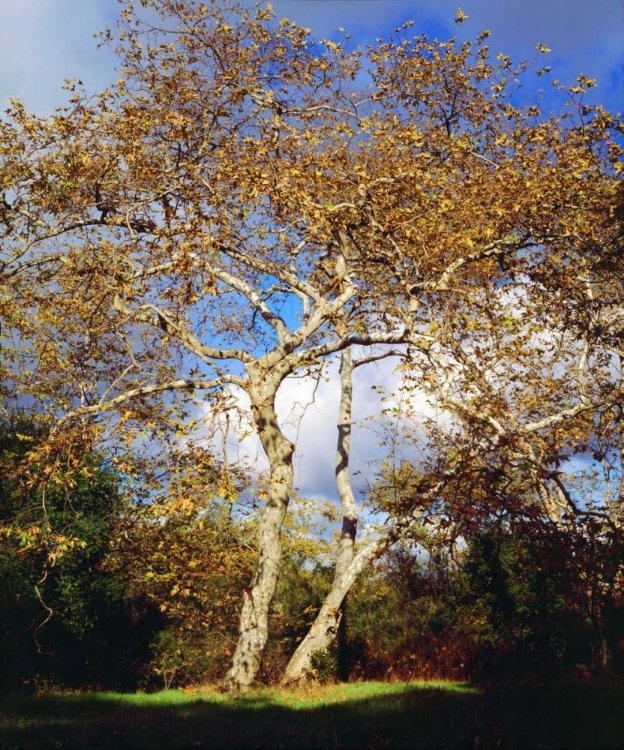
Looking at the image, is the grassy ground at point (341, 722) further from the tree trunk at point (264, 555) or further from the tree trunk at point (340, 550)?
the tree trunk at point (340, 550)

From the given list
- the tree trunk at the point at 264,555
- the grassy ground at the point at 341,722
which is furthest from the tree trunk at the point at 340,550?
the grassy ground at the point at 341,722

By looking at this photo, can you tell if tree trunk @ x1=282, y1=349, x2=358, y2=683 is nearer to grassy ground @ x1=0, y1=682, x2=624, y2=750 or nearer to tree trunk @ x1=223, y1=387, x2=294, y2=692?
tree trunk @ x1=223, y1=387, x2=294, y2=692

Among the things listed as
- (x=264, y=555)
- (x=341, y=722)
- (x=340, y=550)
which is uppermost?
(x=340, y=550)

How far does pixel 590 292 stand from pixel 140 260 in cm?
1076

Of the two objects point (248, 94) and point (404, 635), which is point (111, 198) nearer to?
point (248, 94)

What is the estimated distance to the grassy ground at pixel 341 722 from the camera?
779cm

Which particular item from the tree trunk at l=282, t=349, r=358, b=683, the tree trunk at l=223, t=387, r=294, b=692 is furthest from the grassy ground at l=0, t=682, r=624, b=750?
the tree trunk at l=282, t=349, r=358, b=683

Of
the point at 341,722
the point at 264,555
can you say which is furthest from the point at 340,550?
the point at 341,722

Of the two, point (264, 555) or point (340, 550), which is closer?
point (264, 555)

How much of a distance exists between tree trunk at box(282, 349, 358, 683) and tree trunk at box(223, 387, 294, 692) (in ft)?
5.93

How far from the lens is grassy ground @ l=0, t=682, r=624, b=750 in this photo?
25.6 ft

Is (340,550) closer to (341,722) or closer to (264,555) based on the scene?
(264,555)

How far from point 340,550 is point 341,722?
8.84 metres

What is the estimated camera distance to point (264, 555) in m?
14.1
